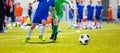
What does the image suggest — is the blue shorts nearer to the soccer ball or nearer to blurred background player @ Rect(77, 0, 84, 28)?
the soccer ball

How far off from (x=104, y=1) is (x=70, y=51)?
1852 inches

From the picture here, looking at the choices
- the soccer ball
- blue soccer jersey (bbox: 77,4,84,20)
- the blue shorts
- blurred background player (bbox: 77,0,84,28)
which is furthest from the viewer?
blue soccer jersey (bbox: 77,4,84,20)

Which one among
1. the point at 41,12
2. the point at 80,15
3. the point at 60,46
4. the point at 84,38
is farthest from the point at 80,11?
the point at 60,46

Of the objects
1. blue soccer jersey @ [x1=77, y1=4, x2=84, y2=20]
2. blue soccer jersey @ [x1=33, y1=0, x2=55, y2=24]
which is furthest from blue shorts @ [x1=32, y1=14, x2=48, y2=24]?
blue soccer jersey @ [x1=77, y1=4, x2=84, y2=20]

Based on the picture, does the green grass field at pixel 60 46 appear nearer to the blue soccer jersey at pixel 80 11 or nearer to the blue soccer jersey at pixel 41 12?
the blue soccer jersey at pixel 41 12

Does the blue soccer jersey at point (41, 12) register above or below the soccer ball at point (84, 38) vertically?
above

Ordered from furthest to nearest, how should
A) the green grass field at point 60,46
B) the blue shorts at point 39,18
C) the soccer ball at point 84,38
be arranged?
the blue shorts at point 39,18 → the soccer ball at point 84,38 → the green grass field at point 60,46

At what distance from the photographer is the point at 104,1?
5641 cm

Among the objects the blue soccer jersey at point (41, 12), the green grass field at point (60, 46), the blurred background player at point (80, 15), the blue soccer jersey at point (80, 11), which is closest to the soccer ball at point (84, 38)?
the green grass field at point (60, 46)

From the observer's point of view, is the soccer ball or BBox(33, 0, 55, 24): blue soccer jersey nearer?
the soccer ball

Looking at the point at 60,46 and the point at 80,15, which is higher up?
the point at 80,15

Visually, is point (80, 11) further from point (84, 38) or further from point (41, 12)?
point (84, 38)

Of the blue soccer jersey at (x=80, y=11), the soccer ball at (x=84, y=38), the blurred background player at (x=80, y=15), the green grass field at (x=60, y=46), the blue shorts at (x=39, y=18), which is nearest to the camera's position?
the green grass field at (x=60, y=46)

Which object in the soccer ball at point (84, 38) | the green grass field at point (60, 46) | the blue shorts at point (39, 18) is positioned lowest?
the green grass field at point (60, 46)
